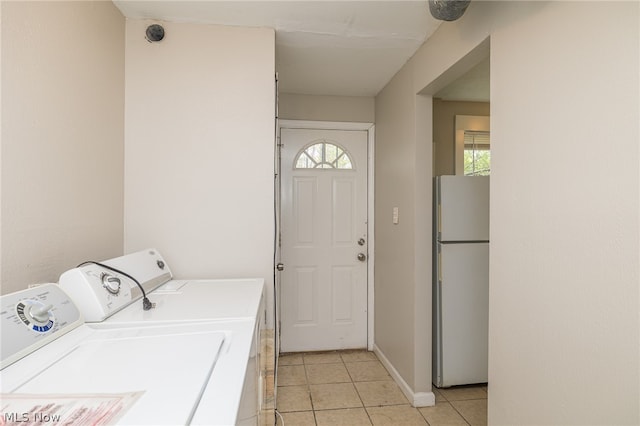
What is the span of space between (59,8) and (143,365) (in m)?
1.40

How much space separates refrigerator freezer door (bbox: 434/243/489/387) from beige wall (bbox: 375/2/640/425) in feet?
2.80

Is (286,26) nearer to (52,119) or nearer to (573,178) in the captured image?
(52,119)

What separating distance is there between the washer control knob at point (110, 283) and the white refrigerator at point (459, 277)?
1932 mm

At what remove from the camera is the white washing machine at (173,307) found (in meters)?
0.91

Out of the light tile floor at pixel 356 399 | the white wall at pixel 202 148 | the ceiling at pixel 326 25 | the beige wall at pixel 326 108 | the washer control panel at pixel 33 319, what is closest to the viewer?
the washer control panel at pixel 33 319

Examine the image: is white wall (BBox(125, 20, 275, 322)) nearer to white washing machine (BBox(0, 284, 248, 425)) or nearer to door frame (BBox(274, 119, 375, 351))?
white washing machine (BBox(0, 284, 248, 425))

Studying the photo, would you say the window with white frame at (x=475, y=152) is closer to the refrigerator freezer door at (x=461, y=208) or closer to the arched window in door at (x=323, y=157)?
the refrigerator freezer door at (x=461, y=208)

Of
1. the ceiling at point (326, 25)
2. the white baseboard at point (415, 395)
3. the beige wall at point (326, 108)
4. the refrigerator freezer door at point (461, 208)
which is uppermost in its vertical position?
the ceiling at point (326, 25)

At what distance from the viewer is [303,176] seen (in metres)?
3.04

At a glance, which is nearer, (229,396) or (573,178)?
(229,396)

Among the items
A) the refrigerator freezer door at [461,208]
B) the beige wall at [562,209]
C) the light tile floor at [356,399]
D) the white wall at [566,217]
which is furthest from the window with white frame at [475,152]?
the light tile floor at [356,399]

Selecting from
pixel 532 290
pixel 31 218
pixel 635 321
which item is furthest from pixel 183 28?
pixel 635 321

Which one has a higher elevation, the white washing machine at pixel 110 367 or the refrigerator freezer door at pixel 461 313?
the white washing machine at pixel 110 367

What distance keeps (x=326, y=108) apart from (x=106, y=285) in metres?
2.38
